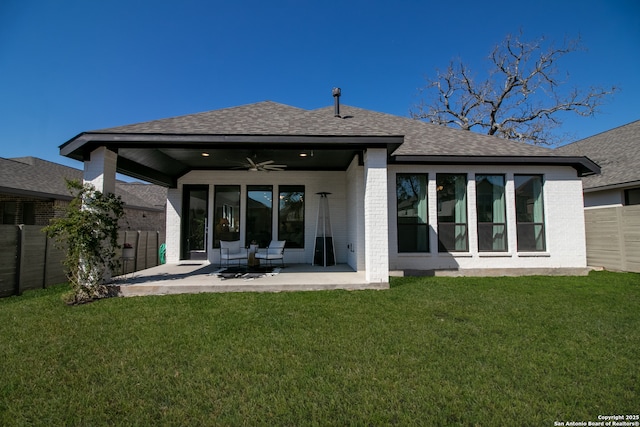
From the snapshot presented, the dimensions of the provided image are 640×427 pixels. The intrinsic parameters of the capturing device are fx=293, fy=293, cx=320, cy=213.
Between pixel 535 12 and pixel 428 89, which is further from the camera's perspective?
pixel 428 89

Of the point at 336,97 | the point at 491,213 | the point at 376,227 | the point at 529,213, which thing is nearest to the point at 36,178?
the point at 336,97

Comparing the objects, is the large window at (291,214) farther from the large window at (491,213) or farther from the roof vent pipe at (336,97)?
the large window at (491,213)

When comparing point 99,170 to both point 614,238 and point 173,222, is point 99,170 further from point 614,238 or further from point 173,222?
point 614,238

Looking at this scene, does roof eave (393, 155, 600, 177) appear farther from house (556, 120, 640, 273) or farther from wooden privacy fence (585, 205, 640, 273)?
wooden privacy fence (585, 205, 640, 273)

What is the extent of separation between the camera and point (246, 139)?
5668mm

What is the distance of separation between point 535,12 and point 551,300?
11.8 m

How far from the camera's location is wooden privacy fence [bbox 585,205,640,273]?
809 centimetres

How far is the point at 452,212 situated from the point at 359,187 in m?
2.72

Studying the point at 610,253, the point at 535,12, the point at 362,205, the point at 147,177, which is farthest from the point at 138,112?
the point at 610,253

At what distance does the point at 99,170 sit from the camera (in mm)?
5777

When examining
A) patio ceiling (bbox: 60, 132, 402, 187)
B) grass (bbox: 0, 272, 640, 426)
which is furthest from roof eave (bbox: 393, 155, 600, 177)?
grass (bbox: 0, 272, 640, 426)

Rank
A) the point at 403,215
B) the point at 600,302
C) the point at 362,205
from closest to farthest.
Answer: the point at 600,302 < the point at 362,205 < the point at 403,215

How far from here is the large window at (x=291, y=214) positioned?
955 cm

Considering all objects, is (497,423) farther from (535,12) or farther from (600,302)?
(535,12)
